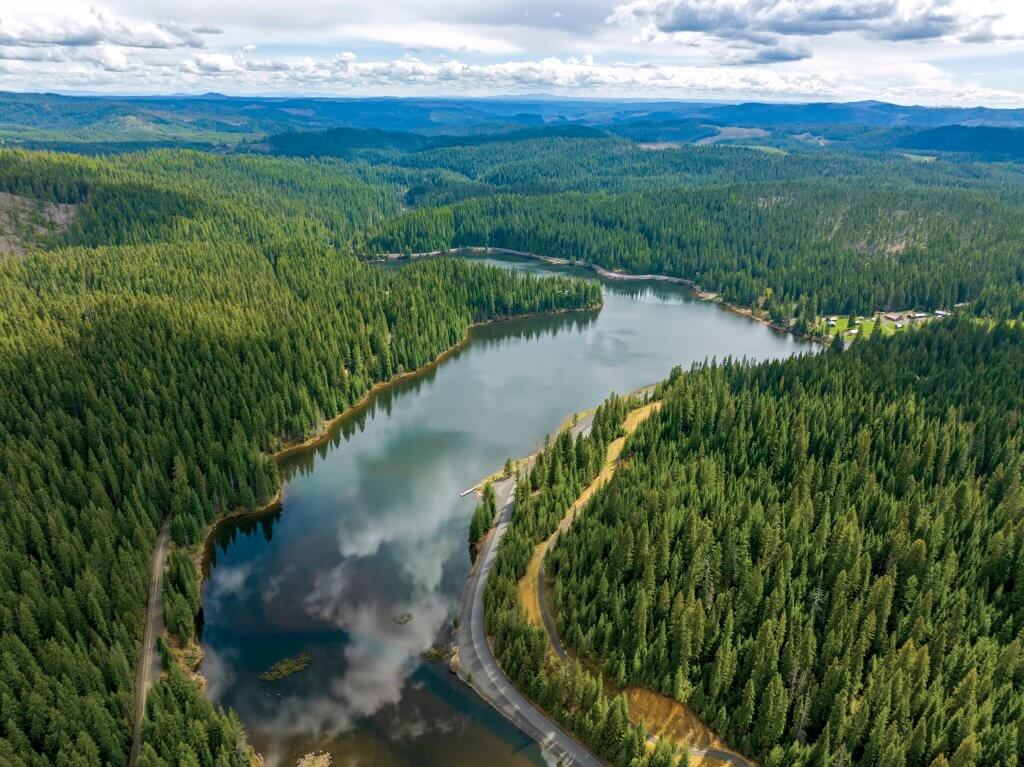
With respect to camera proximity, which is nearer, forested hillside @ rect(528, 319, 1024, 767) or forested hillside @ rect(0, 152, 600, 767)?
forested hillside @ rect(528, 319, 1024, 767)

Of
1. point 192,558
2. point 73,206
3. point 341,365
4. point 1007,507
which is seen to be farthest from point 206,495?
point 73,206

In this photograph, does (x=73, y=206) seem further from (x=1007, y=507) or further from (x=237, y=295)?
(x=1007, y=507)

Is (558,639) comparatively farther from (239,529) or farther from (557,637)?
(239,529)

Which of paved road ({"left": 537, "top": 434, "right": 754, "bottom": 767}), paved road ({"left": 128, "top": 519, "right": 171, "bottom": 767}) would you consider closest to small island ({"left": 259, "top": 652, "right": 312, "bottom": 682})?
paved road ({"left": 128, "top": 519, "right": 171, "bottom": 767})

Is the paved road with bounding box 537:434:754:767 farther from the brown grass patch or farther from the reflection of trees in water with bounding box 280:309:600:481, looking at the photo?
the reflection of trees in water with bounding box 280:309:600:481

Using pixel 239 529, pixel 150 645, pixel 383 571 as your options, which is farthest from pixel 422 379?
pixel 150 645

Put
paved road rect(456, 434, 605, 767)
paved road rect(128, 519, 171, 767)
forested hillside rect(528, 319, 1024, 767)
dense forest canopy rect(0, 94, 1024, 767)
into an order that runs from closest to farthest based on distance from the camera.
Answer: forested hillside rect(528, 319, 1024, 767) → dense forest canopy rect(0, 94, 1024, 767) → paved road rect(128, 519, 171, 767) → paved road rect(456, 434, 605, 767)
